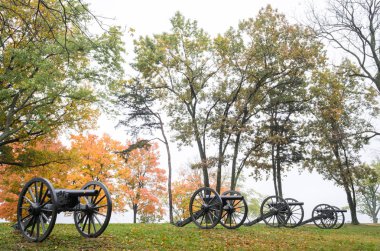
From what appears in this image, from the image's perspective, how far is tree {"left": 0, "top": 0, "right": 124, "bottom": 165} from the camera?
42.3 feet

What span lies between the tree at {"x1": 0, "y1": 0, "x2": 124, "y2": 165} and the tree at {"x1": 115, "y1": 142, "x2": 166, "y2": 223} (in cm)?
1515

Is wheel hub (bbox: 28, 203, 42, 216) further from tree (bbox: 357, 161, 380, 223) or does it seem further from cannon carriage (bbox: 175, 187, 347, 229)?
tree (bbox: 357, 161, 380, 223)

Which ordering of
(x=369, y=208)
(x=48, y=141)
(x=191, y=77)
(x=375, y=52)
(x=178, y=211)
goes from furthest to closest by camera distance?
(x=369, y=208)
(x=178, y=211)
(x=191, y=77)
(x=48, y=141)
(x=375, y=52)

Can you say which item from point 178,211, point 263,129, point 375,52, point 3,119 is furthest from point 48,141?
point 178,211

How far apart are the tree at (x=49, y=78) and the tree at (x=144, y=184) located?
1515cm

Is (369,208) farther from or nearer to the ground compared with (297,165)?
nearer to the ground

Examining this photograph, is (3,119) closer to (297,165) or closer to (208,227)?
(208,227)

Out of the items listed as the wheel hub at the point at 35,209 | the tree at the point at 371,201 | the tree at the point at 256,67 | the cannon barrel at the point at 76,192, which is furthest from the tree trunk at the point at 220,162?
the tree at the point at 371,201

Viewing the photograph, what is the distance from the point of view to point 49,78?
12.8m

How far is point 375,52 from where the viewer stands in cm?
1619

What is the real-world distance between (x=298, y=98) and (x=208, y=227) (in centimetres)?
1323

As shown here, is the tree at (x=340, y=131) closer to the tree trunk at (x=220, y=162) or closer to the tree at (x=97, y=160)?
the tree trunk at (x=220, y=162)

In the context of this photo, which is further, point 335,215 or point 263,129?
point 263,129

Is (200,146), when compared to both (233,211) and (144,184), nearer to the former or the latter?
(233,211)
